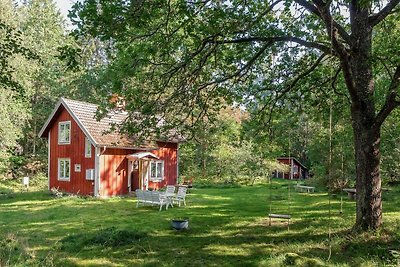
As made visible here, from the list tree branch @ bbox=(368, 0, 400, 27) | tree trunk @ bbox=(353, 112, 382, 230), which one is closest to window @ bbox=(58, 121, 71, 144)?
tree trunk @ bbox=(353, 112, 382, 230)

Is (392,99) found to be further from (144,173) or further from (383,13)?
(144,173)

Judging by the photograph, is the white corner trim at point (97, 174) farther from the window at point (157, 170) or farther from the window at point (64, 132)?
the window at point (157, 170)

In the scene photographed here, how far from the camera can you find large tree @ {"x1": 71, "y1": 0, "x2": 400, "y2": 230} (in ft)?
23.3

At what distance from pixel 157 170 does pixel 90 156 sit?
4952 mm

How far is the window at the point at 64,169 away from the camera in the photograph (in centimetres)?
2022

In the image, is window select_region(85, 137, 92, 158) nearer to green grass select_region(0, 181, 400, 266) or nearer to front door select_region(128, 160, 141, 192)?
front door select_region(128, 160, 141, 192)

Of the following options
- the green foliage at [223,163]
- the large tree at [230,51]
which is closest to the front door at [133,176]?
the green foliage at [223,163]

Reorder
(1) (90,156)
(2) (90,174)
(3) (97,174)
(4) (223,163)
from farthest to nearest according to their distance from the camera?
(4) (223,163) < (1) (90,156) < (2) (90,174) < (3) (97,174)

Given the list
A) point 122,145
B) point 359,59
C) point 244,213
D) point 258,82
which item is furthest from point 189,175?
point 359,59

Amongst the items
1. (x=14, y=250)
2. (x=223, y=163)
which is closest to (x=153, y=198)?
(x=14, y=250)

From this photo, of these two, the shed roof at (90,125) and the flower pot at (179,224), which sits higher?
the shed roof at (90,125)

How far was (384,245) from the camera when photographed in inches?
305

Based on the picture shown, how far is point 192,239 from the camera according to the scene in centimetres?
941

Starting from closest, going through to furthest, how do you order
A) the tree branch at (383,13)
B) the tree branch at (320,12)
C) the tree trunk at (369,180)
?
the tree branch at (320,12) < the tree branch at (383,13) < the tree trunk at (369,180)
